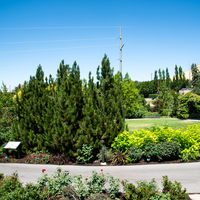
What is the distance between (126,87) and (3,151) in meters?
26.0

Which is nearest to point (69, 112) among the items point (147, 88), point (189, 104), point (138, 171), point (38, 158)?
point (38, 158)

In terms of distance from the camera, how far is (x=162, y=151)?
337 inches

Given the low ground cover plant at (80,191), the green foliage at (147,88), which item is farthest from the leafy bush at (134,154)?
the green foliage at (147,88)

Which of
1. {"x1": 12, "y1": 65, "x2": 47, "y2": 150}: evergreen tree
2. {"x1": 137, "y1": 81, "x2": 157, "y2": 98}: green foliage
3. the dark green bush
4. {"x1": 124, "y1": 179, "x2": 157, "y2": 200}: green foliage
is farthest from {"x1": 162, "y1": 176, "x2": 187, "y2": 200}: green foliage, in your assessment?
{"x1": 137, "y1": 81, "x2": 157, "y2": 98}: green foliage

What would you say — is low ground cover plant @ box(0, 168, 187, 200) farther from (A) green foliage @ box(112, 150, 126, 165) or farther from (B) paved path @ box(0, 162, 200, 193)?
(A) green foliage @ box(112, 150, 126, 165)

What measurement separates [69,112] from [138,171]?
391 cm

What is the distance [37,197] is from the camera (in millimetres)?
4895

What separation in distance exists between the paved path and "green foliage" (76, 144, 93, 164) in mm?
480

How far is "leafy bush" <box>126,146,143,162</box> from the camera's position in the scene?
8.67 meters

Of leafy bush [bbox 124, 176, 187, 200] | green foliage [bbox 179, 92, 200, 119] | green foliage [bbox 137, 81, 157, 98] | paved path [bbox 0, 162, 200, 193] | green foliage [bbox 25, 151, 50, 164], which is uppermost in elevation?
green foliage [bbox 137, 81, 157, 98]

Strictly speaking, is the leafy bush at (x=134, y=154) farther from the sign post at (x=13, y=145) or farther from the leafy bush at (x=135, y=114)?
the leafy bush at (x=135, y=114)

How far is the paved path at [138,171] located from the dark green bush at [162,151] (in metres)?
0.46

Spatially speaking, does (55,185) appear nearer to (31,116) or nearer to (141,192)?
(141,192)

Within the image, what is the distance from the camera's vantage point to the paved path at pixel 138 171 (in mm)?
6895
